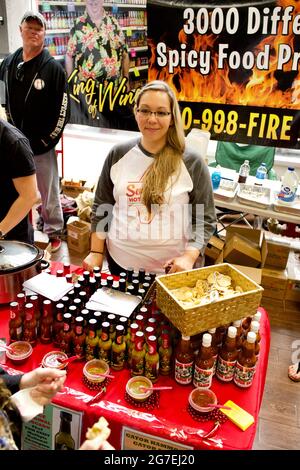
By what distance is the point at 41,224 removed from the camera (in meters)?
4.44

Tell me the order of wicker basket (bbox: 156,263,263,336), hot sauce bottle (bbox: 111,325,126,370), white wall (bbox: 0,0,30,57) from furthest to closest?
white wall (bbox: 0,0,30,57), hot sauce bottle (bbox: 111,325,126,370), wicker basket (bbox: 156,263,263,336)

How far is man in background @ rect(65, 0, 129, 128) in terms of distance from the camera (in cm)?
442

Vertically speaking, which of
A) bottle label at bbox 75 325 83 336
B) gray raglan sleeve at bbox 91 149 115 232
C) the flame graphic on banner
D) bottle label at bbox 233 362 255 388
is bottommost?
bottle label at bbox 233 362 255 388

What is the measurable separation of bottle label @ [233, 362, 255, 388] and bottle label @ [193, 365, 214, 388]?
0.10 m

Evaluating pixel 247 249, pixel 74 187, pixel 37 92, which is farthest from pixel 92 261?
pixel 74 187

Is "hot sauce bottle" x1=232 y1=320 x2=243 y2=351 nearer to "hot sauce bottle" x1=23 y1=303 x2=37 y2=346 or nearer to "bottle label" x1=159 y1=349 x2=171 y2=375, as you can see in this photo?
"bottle label" x1=159 y1=349 x2=171 y2=375

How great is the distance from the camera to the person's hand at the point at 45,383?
125cm

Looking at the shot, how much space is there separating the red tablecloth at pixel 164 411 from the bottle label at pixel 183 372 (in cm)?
3

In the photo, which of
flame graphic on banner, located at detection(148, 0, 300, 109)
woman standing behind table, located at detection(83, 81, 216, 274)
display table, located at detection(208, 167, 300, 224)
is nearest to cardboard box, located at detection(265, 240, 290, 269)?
display table, located at detection(208, 167, 300, 224)

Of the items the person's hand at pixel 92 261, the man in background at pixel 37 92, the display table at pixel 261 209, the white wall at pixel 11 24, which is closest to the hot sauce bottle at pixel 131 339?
the person's hand at pixel 92 261

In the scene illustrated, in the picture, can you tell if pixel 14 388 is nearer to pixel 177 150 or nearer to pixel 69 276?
pixel 69 276

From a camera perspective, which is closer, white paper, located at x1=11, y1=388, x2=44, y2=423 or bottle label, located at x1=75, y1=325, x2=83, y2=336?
white paper, located at x1=11, y1=388, x2=44, y2=423

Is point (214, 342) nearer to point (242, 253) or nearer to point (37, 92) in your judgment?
point (242, 253)
